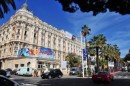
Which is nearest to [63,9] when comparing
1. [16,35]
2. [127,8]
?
[127,8]

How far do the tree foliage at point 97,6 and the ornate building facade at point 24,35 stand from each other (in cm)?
6312

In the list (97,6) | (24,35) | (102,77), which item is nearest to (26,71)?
(102,77)

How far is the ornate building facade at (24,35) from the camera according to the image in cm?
8456

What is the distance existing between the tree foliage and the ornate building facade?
6312 centimetres

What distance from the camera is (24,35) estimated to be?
87438mm

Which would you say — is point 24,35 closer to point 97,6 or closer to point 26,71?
point 26,71

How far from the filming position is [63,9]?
53.5 ft

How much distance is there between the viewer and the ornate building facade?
3329 inches

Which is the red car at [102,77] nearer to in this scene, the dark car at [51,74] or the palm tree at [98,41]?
the dark car at [51,74]

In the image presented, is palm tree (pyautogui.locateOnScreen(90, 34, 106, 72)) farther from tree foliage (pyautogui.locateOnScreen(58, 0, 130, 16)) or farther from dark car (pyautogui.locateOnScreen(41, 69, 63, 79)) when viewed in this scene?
tree foliage (pyautogui.locateOnScreen(58, 0, 130, 16))

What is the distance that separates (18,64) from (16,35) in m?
13.3

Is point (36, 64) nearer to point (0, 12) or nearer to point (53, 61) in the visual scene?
point (53, 61)

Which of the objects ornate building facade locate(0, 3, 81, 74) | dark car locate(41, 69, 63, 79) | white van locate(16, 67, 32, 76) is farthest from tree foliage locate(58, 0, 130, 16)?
ornate building facade locate(0, 3, 81, 74)

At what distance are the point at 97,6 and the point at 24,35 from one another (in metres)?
73.3
